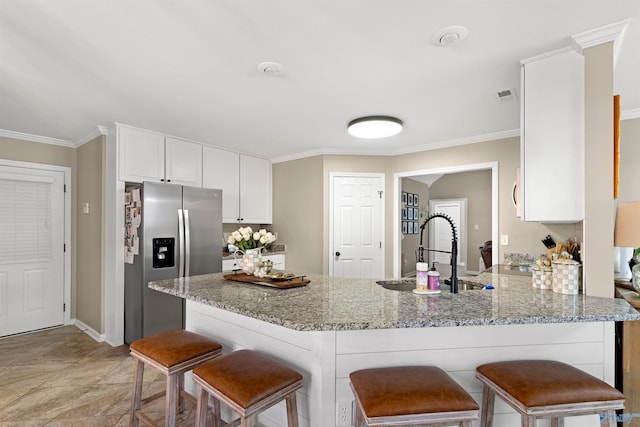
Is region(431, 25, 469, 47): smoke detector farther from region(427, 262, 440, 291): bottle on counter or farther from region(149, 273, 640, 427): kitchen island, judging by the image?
region(149, 273, 640, 427): kitchen island

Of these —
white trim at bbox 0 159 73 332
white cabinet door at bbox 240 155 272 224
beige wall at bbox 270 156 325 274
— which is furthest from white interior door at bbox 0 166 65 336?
beige wall at bbox 270 156 325 274

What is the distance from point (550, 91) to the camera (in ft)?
6.29

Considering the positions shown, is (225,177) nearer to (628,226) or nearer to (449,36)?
(449,36)

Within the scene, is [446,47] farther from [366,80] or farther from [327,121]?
[327,121]

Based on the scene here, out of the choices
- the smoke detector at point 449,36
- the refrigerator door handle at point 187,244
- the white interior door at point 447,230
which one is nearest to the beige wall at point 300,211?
the refrigerator door handle at point 187,244

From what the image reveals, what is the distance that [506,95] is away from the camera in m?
2.59

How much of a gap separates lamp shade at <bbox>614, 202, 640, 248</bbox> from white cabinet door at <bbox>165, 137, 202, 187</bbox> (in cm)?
397

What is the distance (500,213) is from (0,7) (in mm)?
4230

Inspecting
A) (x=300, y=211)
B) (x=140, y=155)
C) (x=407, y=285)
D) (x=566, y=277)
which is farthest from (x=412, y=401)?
(x=300, y=211)

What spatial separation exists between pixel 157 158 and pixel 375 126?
2.43m

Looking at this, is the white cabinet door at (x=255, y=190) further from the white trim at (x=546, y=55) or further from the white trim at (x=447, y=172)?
the white trim at (x=546, y=55)

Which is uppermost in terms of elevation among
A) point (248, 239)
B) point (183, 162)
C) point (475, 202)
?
point (183, 162)

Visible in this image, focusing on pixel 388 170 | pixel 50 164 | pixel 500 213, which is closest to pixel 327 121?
pixel 388 170

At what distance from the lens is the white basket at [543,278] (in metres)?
1.94
